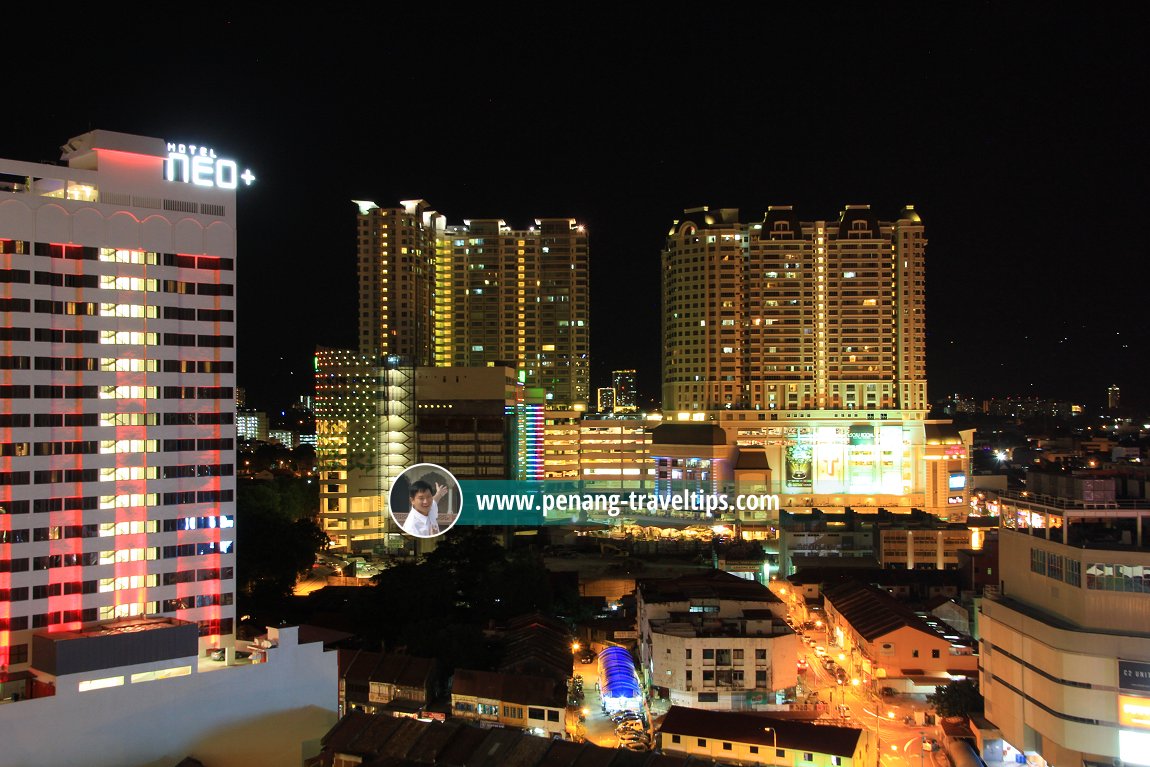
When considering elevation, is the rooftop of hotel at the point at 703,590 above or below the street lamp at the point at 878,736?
above

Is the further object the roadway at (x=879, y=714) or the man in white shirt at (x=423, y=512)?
the man in white shirt at (x=423, y=512)

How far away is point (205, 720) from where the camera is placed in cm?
1516

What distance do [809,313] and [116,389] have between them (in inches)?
1511

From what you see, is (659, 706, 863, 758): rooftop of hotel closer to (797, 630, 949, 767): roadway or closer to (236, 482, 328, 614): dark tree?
(797, 630, 949, 767): roadway

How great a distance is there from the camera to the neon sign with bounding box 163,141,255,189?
1714 centimetres

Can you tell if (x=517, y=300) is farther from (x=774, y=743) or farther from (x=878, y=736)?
(x=774, y=743)

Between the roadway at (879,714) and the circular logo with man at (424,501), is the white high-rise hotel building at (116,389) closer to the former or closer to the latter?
the roadway at (879,714)

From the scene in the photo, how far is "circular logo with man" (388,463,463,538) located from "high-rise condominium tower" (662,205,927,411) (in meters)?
16.9

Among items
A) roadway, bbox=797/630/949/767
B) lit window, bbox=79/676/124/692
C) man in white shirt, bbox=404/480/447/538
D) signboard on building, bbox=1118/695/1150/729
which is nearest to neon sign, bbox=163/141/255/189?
lit window, bbox=79/676/124/692

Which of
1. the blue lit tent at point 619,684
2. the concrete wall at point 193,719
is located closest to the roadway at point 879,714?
the blue lit tent at point 619,684

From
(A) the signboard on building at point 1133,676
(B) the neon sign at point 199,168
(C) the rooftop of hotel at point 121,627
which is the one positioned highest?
(B) the neon sign at point 199,168

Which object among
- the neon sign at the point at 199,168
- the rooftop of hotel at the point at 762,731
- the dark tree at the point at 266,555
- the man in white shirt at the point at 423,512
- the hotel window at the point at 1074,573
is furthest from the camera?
the man in white shirt at the point at 423,512

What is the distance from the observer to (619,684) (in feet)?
61.3

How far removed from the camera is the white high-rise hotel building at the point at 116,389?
15.4 meters
